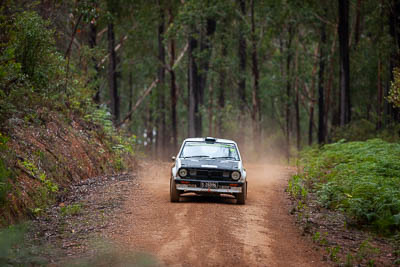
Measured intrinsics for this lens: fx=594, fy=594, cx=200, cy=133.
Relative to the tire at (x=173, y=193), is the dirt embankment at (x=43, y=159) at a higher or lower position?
higher

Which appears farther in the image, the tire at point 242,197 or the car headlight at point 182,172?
the tire at point 242,197

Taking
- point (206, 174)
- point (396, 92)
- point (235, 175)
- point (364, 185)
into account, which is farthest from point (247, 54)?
point (206, 174)

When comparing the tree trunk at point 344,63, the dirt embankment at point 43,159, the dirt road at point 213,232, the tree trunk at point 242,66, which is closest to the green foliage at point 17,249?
the dirt embankment at point 43,159

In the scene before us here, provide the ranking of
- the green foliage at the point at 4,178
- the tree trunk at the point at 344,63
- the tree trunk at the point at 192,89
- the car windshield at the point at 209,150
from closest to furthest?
the green foliage at the point at 4,178, the car windshield at the point at 209,150, the tree trunk at the point at 344,63, the tree trunk at the point at 192,89

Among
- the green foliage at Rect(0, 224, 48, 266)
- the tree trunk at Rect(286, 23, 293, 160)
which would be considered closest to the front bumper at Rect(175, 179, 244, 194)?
the green foliage at Rect(0, 224, 48, 266)

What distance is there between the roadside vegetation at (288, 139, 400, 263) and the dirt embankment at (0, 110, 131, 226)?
18.9ft

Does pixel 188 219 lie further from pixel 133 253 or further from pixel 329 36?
pixel 329 36

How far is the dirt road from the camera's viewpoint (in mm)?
9242

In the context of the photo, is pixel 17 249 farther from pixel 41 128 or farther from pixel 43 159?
pixel 41 128

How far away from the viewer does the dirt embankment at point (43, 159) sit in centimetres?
1185

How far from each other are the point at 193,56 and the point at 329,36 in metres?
13.4

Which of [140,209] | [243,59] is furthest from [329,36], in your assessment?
[140,209]

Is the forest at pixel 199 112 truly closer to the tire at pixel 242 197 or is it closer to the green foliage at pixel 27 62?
the green foliage at pixel 27 62

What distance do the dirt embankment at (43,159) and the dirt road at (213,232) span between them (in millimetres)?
2021
